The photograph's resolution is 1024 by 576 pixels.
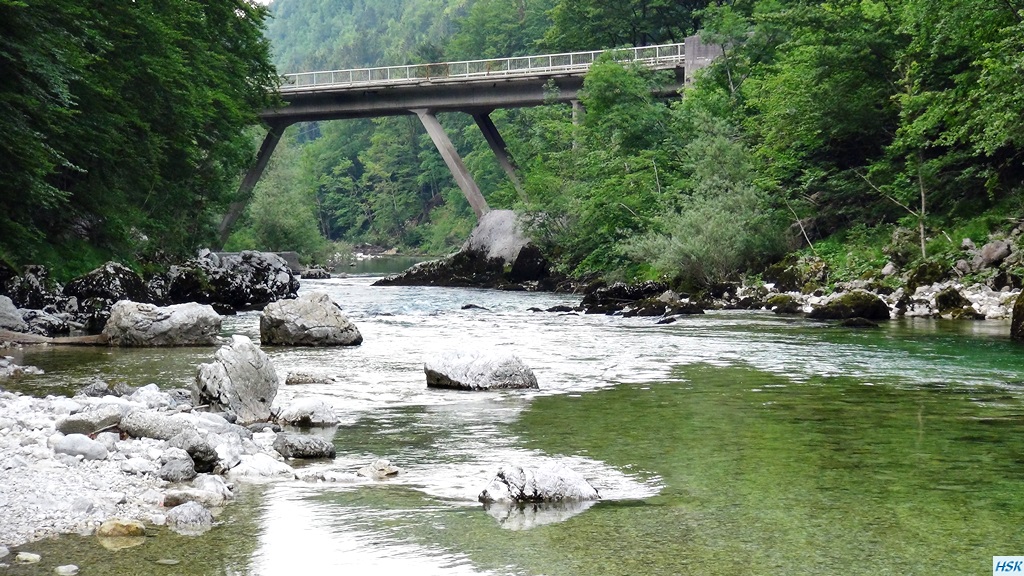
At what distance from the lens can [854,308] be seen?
23172mm

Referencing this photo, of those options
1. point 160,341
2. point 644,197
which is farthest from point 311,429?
point 644,197

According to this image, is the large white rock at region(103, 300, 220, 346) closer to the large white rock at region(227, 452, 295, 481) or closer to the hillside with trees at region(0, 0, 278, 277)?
the hillside with trees at region(0, 0, 278, 277)

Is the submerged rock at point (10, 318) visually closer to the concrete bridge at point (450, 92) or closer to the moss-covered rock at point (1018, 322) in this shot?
the moss-covered rock at point (1018, 322)

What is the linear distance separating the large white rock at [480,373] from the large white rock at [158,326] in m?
6.28

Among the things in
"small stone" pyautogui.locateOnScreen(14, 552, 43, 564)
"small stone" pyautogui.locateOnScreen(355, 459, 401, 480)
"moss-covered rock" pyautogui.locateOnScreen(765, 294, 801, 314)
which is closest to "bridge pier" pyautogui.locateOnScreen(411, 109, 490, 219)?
"moss-covered rock" pyautogui.locateOnScreen(765, 294, 801, 314)

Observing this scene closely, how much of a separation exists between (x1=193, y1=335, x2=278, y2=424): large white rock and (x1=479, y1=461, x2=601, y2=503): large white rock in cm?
398

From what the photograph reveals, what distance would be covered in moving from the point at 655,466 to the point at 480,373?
501 cm

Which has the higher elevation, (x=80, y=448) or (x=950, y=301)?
(x=950, y=301)

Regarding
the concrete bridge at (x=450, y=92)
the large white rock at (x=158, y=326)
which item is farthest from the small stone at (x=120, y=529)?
the concrete bridge at (x=450, y=92)

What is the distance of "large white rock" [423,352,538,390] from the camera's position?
12.9 meters

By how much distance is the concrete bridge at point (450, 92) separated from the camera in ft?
164

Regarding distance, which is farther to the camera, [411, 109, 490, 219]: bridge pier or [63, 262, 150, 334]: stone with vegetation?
[411, 109, 490, 219]: bridge pier

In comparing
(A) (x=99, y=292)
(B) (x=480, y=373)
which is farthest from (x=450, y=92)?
(B) (x=480, y=373)

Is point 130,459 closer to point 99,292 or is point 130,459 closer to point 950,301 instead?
point 99,292
